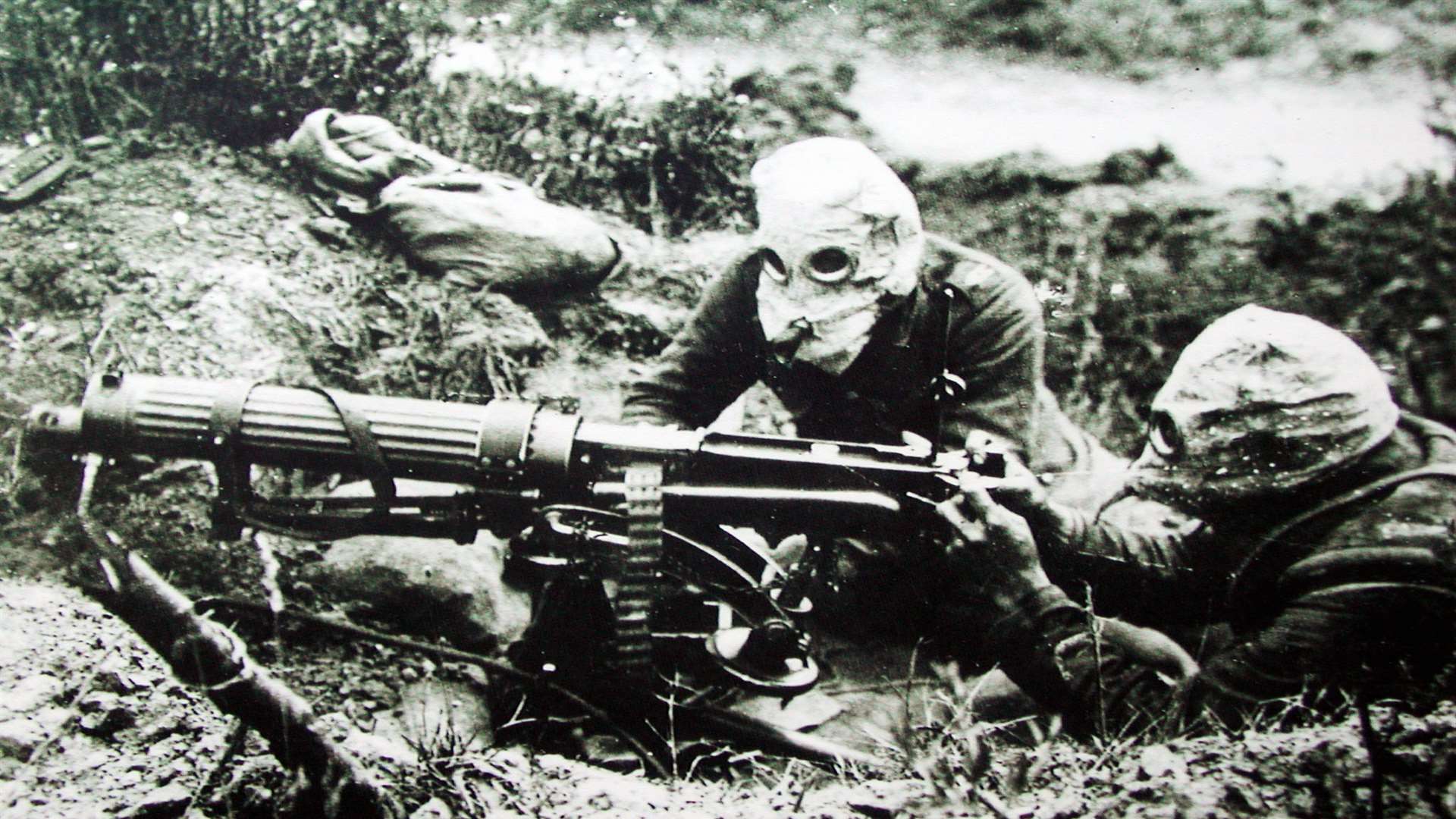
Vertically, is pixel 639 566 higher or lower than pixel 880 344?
lower

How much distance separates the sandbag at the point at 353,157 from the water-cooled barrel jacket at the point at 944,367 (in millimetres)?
1161

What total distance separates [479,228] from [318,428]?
86cm

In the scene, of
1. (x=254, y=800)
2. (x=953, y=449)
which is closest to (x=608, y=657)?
(x=254, y=800)

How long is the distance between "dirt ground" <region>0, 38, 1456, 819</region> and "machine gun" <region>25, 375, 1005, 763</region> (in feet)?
0.81

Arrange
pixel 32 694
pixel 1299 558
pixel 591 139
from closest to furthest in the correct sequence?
pixel 1299 558, pixel 32 694, pixel 591 139

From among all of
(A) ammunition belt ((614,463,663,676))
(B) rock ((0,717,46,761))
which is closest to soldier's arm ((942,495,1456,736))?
(A) ammunition belt ((614,463,663,676))

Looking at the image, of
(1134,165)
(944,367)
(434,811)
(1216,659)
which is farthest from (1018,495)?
(434,811)

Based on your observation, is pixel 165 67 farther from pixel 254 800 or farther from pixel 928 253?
pixel 928 253

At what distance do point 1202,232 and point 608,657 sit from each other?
2.21 m

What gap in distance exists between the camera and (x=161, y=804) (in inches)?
81.2

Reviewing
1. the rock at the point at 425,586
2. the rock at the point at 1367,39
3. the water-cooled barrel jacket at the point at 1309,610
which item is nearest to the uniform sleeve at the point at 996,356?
the water-cooled barrel jacket at the point at 1309,610

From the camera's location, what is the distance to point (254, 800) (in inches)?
83.5

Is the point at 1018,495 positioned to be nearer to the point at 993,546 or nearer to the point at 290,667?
the point at 993,546

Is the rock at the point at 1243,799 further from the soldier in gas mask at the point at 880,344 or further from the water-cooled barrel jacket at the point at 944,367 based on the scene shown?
the water-cooled barrel jacket at the point at 944,367
